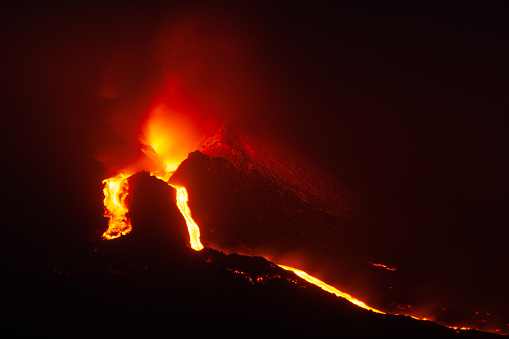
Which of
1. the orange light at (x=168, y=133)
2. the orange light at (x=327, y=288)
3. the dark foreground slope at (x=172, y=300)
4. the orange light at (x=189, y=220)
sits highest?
the orange light at (x=168, y=133)

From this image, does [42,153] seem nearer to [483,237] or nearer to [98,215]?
[98,215]

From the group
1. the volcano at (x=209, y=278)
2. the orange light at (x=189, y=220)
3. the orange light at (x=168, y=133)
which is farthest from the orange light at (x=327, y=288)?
the orange light at (x=168, y=133)

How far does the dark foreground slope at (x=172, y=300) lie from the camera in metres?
4.83

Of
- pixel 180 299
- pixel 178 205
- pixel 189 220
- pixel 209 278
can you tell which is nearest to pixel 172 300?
pixel 180 299

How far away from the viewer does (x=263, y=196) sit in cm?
850

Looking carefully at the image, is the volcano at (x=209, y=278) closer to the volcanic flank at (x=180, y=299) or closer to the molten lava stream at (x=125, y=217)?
the volcanic flank at (x=180, y=299)

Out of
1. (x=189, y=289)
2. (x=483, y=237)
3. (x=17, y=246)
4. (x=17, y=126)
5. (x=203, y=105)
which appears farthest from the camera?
(x=203, y=105)

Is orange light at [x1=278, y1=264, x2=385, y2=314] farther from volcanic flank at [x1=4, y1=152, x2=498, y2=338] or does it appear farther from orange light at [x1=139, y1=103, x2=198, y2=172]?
orange light at [x1=139, y1=103, x2=198, y2=172]

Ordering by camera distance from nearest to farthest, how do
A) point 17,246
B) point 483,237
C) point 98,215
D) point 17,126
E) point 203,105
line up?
point 17,246 → point 98,215 → point 483,237 → point 17,126 → point 203,105

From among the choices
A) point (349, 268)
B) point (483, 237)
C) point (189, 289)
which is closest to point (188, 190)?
point (189, 289)

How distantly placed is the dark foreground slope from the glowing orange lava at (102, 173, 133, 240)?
358 millimetres

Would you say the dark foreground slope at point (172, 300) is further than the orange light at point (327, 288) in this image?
No

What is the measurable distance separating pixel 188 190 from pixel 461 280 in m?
6.50

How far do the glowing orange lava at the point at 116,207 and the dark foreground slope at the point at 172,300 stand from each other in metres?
0.36
